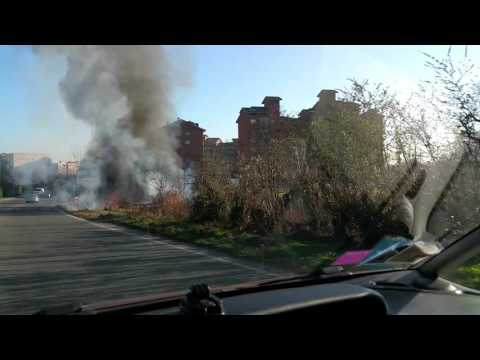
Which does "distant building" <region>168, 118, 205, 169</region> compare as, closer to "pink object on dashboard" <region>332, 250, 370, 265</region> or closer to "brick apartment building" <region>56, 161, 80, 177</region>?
"brick apartment building" <region>56, 161, 80, 177</region>

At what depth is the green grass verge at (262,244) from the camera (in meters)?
8.23

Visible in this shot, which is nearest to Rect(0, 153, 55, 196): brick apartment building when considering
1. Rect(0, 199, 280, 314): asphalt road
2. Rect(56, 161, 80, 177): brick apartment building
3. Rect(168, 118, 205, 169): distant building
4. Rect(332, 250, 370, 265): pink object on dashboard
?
Rect(56, 161, 80, 177): brick apartment building

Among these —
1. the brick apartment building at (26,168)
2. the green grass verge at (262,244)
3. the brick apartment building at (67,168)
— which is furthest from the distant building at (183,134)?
the green grass verge at (262,244)

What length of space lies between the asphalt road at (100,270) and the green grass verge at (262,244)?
1.64ft

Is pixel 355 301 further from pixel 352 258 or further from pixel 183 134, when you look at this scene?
pixel 183 134

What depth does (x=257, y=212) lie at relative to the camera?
12.9 metres

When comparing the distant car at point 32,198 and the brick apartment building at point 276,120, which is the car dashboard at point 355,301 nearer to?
the brick apartment building at point 276,120

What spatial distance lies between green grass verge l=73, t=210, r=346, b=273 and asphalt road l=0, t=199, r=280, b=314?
498 mm

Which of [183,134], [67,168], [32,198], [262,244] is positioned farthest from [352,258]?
[32,198]

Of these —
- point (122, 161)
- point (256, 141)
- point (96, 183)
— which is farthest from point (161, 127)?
point (256, 141)

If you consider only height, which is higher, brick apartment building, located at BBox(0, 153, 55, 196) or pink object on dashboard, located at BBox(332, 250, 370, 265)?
brick apartment building, located at BBox(0, 153, 55, 196)

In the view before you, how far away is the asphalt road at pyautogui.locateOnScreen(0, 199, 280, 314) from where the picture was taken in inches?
229

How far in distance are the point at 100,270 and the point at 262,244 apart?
402 centimetres
